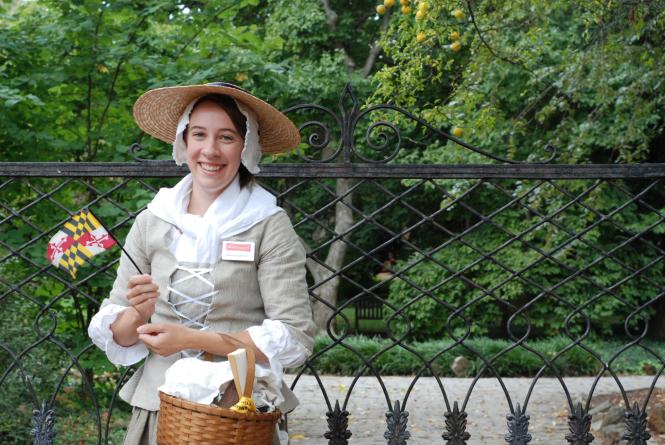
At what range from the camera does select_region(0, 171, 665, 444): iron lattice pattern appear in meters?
3.28

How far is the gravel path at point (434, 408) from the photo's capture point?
693 cm

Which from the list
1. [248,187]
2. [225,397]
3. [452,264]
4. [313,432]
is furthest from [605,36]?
[452,264]

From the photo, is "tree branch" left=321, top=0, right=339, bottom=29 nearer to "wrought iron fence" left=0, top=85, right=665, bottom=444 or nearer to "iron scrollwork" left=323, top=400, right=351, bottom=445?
"wrought iron fence" left=0, top=85, right=665, bottom=444

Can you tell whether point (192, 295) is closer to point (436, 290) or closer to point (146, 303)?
point (146, 303)

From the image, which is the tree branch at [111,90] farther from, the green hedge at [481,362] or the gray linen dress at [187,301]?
the green hedge at [481,362]

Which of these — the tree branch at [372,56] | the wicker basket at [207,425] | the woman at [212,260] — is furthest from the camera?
the tree branch at [372,56]

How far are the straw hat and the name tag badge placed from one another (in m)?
0.42

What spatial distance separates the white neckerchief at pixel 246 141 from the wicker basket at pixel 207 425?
71 cm

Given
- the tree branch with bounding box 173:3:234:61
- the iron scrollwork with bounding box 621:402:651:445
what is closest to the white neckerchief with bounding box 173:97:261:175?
the iron scrollwork with bounding box 621:402:651:445

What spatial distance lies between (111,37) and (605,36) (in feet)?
11.2

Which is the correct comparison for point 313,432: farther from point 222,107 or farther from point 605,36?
point 222,107

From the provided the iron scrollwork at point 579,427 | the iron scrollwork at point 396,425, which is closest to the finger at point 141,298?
the iron scrollwork at point 396,425

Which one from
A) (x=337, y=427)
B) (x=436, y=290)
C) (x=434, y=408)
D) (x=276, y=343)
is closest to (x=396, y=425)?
(x=337, y=427)

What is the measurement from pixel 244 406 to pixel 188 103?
975mm
